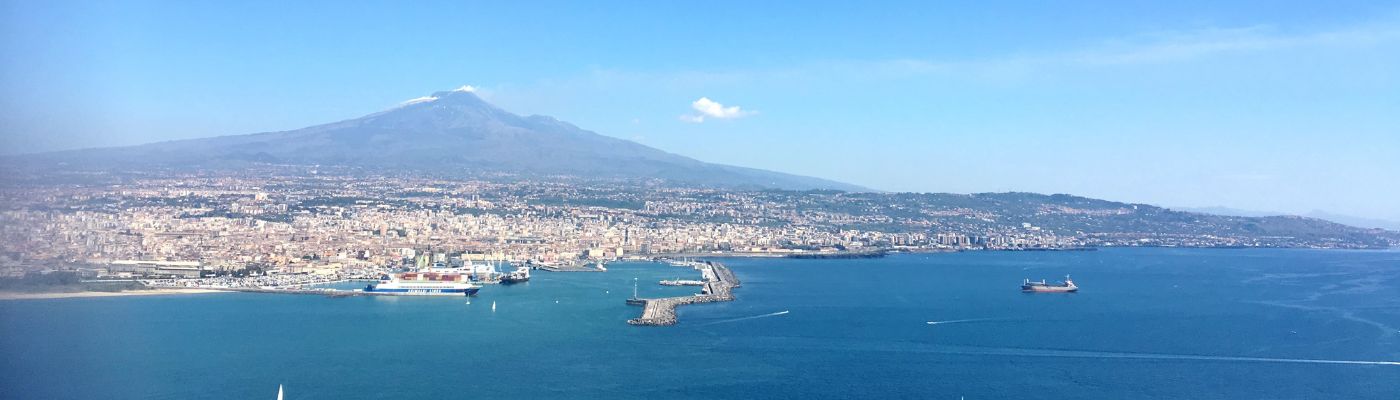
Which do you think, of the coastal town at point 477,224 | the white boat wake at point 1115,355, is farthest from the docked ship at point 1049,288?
the coastal town at point 477,224

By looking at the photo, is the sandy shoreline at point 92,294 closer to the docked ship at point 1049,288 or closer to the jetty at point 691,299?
the jetty at point 691,299

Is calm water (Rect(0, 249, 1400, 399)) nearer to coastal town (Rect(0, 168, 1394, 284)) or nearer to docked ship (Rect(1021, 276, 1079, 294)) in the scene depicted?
docked ship (Rect(1021, 276, 1079, 294))

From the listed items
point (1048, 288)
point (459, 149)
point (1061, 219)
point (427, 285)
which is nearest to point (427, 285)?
point (427, 285)

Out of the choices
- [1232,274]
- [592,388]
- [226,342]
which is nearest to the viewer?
[592,388]

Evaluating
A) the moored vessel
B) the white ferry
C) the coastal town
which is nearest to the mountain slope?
the coastal town

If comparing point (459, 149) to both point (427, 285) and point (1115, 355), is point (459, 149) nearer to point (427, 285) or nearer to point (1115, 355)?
point (427, 285)

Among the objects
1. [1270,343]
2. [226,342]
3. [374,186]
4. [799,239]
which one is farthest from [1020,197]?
[226,342]

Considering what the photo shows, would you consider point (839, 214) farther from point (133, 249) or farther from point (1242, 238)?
point (133, 249)
